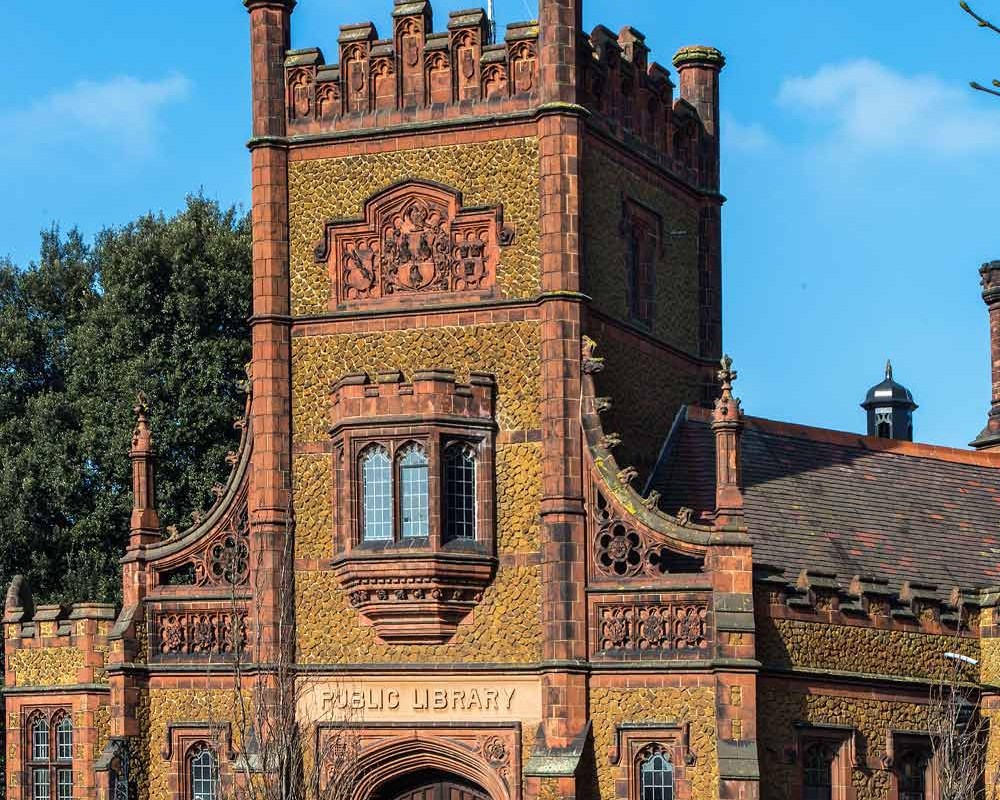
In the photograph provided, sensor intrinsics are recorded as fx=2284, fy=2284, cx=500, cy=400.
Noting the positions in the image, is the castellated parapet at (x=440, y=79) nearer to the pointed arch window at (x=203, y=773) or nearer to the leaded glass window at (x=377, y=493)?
the leaded glass window at (x=377, y=493)

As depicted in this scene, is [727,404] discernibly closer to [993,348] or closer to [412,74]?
[412,74]

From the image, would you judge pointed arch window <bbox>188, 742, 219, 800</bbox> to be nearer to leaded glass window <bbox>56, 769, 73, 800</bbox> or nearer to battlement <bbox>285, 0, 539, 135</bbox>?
leaded glass window <bbox>56, 769, 73, 800</bbox>

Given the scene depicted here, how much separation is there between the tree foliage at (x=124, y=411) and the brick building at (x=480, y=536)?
12.3m

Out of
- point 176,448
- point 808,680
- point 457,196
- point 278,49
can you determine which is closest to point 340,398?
point 457,196

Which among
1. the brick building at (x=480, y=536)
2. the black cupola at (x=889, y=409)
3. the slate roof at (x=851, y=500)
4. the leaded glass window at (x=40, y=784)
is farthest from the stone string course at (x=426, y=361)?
the black cupola at (x=889, y=409)

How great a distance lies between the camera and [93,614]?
127 ft

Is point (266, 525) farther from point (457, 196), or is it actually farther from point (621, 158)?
point (621, 158)

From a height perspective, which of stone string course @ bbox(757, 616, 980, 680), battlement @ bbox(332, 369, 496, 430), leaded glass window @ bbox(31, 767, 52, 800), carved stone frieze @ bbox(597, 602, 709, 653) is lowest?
leaded glass window @ bbox(31, 767, 52, 800)

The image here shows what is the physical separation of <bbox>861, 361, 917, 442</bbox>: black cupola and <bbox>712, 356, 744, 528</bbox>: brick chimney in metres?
19.2

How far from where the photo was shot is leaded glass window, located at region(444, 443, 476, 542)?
35094mm

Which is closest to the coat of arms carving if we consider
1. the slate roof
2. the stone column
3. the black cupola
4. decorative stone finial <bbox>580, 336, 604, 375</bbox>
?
the stone column

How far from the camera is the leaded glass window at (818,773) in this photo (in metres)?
35.4

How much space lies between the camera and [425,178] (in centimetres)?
3647

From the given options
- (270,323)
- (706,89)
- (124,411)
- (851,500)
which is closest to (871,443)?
(851,500)
